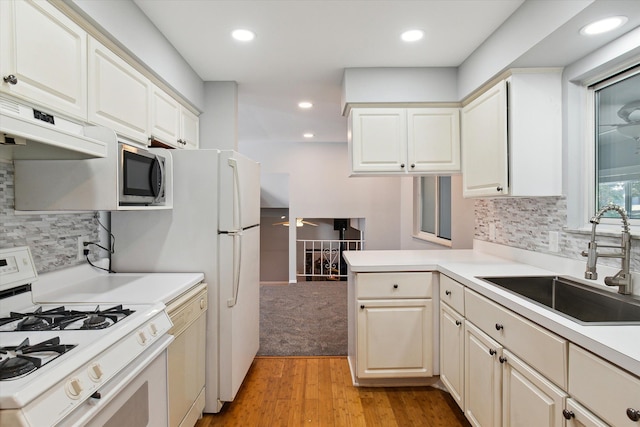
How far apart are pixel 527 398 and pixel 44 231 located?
7.48ft

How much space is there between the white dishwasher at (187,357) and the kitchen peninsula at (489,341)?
1.02 m

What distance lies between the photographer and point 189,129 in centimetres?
277

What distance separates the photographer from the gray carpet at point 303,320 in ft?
10.4

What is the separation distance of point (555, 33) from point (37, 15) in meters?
2.21

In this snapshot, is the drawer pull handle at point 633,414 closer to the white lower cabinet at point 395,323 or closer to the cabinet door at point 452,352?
the cabinet door at point 452,352

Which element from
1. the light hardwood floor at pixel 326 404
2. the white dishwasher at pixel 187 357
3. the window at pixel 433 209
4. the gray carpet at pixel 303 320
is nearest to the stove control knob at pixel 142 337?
the white dishwasher at pixel 187 357

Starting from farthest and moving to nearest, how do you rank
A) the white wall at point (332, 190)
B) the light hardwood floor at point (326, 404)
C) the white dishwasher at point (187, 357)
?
the white wall at point (332, 190), the light hardwood floor at point (326, 404), the white dishwasher at point (187, 357)

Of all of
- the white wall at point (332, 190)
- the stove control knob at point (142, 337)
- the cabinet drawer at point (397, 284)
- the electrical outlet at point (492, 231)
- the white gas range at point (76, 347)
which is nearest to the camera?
the white gas range at point (76, 347)

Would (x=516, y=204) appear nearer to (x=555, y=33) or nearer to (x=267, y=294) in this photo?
(x=555, y=33)

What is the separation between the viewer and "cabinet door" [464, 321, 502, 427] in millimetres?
1592

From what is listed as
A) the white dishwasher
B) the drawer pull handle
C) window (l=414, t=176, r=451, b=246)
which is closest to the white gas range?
the white dishwasher

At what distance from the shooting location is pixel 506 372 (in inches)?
60.1

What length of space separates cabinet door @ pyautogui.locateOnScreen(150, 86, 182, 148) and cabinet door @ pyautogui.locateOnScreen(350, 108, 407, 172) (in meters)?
1.34

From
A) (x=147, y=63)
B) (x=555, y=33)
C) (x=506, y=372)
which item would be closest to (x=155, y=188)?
(x=147, y=63)
